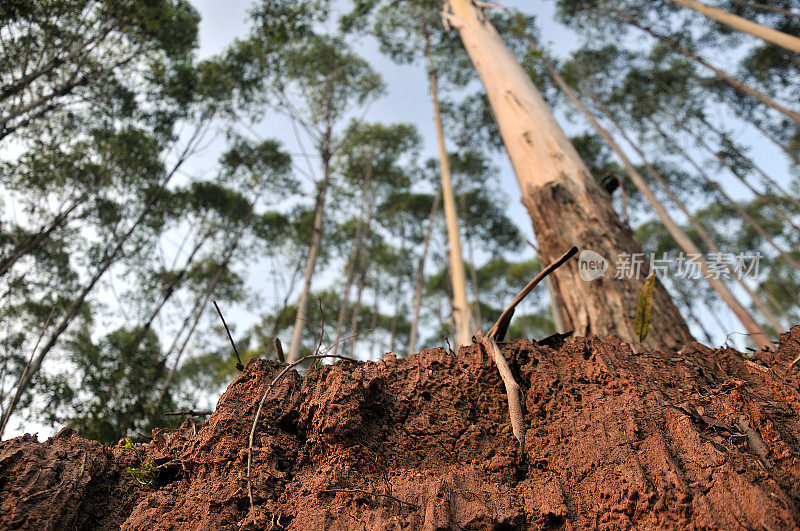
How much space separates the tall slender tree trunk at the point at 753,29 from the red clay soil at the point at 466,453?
3.17 metres

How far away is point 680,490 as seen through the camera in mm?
883

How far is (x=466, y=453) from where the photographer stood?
3.79ft

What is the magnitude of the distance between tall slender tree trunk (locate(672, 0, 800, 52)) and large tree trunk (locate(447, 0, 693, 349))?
203 centimetres

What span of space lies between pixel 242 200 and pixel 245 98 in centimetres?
361

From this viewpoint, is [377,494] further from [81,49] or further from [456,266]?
[81,49]

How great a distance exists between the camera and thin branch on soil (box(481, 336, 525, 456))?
3.79 feet

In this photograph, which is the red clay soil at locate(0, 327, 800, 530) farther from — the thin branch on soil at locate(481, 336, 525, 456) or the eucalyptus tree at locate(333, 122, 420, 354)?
the eucalyptus tree at locate(333, 122, 420, 354)

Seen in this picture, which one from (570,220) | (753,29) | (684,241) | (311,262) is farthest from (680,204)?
(570,220)

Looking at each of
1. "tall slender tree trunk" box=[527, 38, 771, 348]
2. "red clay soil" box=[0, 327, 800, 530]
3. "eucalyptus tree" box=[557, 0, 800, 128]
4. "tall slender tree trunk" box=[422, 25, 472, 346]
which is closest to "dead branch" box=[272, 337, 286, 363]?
"red clay soil" box=[0, 327, 800, 530]

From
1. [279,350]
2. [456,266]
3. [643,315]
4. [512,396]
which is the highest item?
[456,266]

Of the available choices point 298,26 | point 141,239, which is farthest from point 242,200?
point 298,26

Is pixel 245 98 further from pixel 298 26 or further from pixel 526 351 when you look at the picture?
pixel 526 351

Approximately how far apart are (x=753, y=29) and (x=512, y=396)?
173 inches

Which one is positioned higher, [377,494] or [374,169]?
[374,169]
